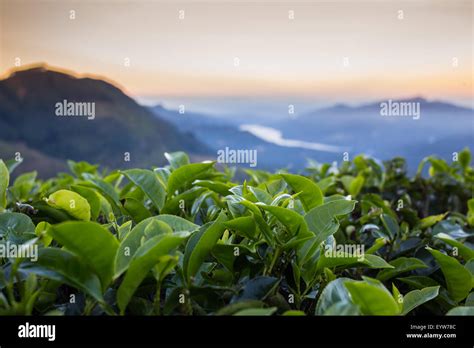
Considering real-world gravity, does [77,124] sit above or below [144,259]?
above

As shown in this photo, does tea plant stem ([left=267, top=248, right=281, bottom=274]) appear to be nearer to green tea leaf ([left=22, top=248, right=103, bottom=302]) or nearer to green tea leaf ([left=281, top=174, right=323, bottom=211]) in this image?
green tea leaf ([left=281, top=174, right=323, bottom=211])

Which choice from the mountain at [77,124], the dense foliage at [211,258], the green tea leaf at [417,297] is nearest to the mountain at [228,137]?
the mountain at [77,124]

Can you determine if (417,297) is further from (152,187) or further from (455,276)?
(152,187)

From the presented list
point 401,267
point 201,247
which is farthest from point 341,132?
point 201,247

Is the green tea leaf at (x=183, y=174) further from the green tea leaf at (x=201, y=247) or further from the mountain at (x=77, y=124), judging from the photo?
the mountain at (x=77, y=124)

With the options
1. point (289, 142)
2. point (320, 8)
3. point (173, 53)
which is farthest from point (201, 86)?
point (320, 8)

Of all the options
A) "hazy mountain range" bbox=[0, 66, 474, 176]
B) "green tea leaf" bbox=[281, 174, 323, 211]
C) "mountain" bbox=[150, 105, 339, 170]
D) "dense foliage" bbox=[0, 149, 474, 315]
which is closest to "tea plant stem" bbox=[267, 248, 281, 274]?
"dense foliage" bbox=[0, 149, 474, 315]
